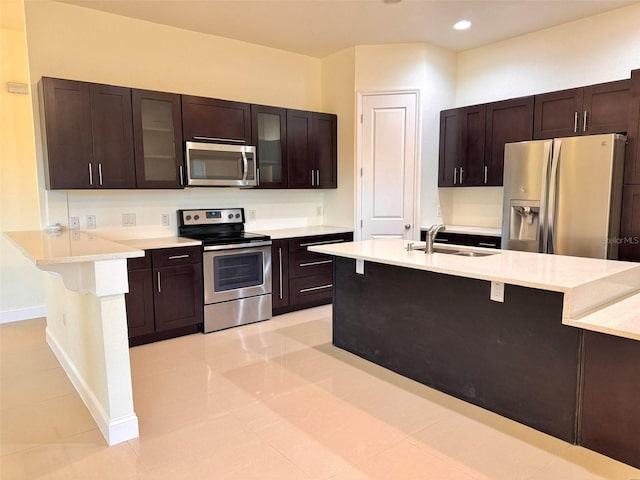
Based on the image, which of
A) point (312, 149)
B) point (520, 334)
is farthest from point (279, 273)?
point (520, 334)

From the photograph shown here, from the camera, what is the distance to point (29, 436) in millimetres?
2338

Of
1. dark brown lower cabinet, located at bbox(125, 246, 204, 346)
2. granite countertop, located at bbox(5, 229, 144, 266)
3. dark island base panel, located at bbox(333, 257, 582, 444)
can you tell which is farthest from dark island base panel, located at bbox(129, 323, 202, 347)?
dark island base panel, located at bbox(333, 257, 582, 444)

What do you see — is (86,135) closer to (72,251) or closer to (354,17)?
(72,251)

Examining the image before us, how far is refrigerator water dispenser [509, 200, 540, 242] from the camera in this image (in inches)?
154

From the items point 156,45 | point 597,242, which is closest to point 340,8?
point 156,45

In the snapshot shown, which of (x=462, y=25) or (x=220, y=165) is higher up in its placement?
(x=462, y=25)

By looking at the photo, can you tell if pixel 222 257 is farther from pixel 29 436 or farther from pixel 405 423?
pixel 405 423

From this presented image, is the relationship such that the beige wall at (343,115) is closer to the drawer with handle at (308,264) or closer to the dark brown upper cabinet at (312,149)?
the dark brown upper cabinet at (312,149)

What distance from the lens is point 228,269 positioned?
161 inches

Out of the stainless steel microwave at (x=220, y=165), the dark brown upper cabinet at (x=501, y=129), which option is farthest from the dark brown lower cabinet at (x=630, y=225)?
the stainless steel microwave at (x=220, y=165)

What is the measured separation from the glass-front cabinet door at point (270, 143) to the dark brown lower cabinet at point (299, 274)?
2.37ft

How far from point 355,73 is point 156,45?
2.11m

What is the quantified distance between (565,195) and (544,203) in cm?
19

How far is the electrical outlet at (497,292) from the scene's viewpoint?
7.92 feet
